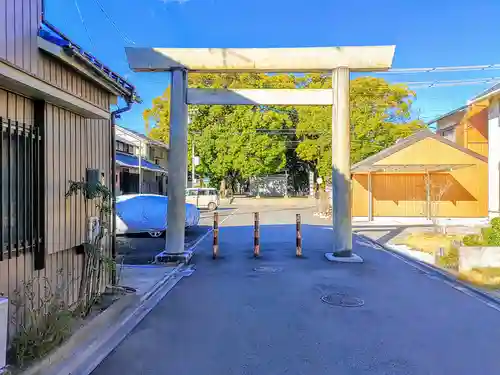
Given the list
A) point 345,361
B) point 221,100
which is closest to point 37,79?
point 345,361

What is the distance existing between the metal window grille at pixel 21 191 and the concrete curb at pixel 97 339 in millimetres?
957

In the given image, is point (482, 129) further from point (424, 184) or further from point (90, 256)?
point (90, 256)

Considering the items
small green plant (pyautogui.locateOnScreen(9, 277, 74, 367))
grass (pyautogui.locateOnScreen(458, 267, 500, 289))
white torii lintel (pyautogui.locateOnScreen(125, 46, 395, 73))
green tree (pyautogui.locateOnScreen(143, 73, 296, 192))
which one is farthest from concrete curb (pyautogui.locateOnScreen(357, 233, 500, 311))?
green tree (pyautogui.locateOnScreen(143, 73, 296, 192))

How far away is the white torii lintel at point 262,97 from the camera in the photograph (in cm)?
1043

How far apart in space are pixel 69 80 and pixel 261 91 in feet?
19.1

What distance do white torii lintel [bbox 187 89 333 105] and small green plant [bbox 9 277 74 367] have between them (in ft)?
21.7

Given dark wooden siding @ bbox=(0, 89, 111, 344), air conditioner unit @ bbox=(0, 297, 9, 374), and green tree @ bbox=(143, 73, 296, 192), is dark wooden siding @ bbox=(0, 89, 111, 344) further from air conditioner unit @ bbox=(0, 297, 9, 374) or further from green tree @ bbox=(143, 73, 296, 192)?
green tree @ bbox=(143, 73, 296, 192)

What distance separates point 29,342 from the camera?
398cm

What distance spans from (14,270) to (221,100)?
7.05 metres

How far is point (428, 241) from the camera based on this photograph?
540 inches

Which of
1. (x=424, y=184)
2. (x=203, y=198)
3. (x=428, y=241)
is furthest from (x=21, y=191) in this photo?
(x=203, y=198)

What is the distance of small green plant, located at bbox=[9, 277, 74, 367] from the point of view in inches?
155

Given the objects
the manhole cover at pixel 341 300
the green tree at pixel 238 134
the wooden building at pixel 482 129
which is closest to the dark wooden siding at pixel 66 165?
the manhole cover at pixel 341 300

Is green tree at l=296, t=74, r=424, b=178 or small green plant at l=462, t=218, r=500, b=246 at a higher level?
green tree at l=296, t=74, r=424, b=178
